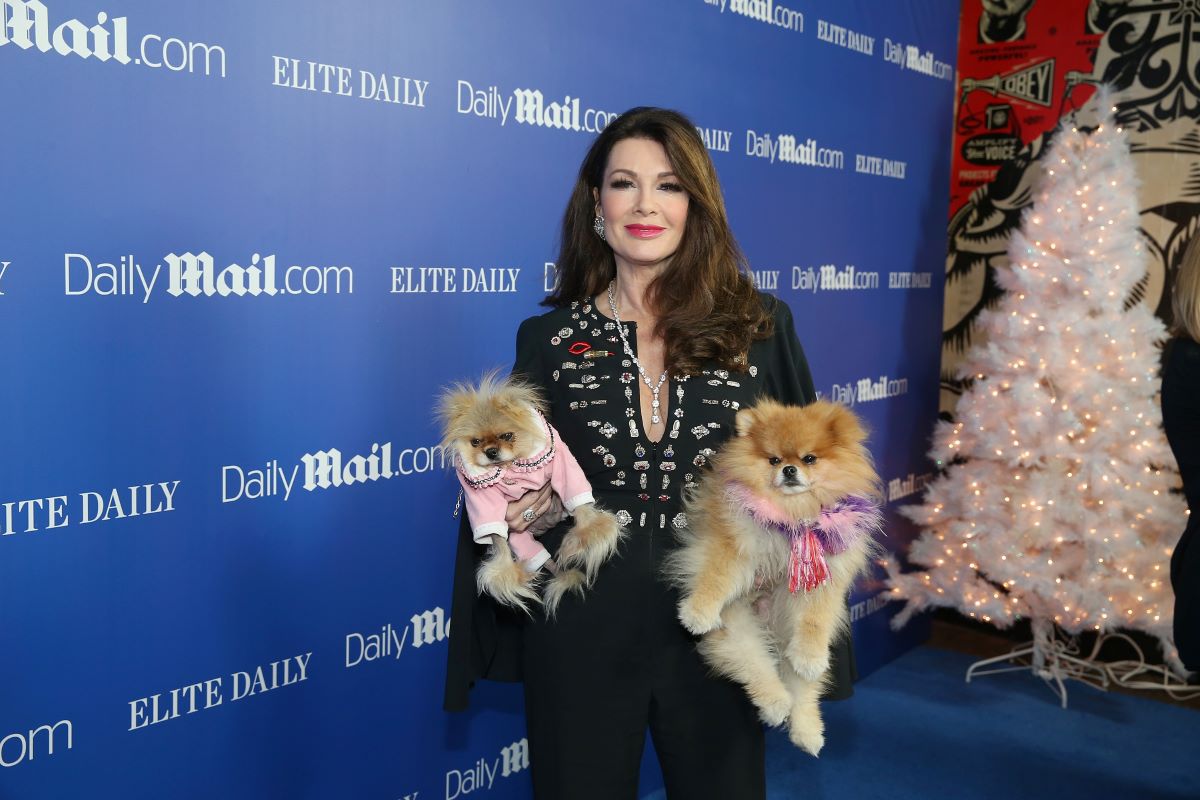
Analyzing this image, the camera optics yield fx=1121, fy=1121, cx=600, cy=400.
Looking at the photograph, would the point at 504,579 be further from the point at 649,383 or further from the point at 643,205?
the point at 643,205

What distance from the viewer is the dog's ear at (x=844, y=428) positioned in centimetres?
210

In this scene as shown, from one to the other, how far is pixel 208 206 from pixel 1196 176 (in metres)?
4.01

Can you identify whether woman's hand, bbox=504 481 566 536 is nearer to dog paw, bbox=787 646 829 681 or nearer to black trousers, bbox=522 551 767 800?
black trousers, bbox=522 551 767 800

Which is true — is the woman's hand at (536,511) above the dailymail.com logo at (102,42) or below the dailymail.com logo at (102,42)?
below

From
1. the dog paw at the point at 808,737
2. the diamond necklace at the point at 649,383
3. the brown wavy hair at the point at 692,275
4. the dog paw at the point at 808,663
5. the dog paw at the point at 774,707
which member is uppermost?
the brown wavy hair at the point at 692,275

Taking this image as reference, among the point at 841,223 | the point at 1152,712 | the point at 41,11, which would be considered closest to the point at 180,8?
the point at 41,11

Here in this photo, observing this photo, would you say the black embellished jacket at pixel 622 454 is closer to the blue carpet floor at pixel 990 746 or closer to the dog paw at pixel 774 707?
the dog paw at pixel 774 707

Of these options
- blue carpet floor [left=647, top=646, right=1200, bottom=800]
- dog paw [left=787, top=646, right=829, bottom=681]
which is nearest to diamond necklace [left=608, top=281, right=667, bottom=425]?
dog paw [left=787, top=646, right=829, bottom=681]

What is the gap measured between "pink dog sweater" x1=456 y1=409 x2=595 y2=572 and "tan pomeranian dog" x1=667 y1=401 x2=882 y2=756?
23 cm

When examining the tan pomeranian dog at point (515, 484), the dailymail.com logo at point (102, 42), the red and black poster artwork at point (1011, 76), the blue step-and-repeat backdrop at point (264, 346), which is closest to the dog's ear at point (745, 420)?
the tan pomeranian dog at point (515, 484)

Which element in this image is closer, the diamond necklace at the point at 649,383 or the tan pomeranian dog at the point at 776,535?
the tan pomeranian dog at the point at 776,535

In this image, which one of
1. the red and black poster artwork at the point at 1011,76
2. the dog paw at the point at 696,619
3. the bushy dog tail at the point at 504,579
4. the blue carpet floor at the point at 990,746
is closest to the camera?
the dog paw at the point at 696,619

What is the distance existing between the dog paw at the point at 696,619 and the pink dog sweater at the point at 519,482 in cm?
27

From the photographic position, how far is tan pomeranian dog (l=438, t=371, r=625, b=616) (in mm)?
2088
